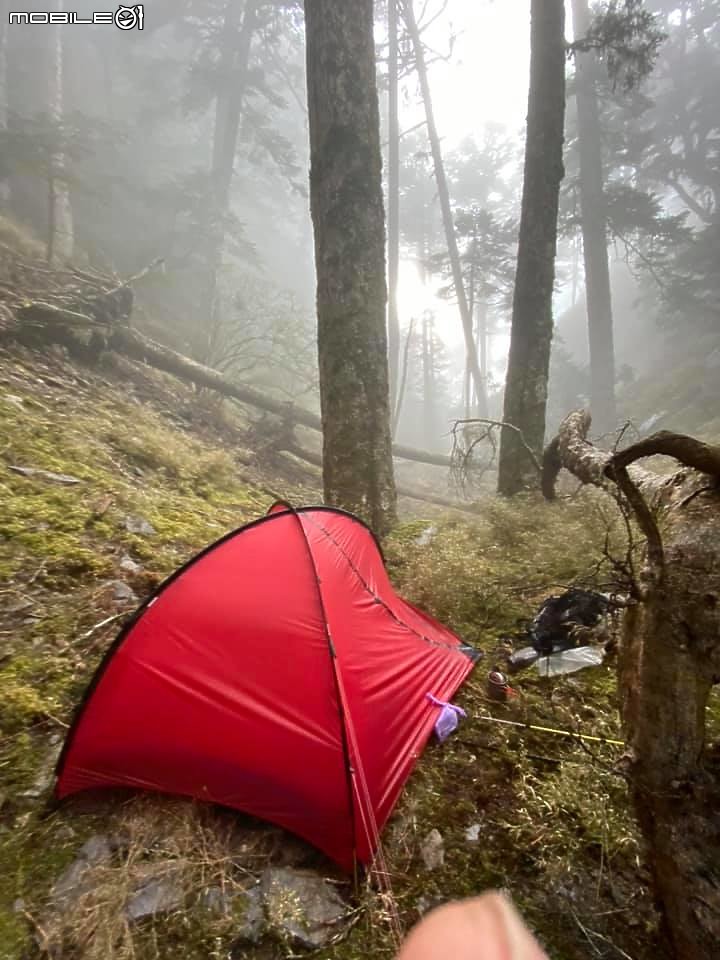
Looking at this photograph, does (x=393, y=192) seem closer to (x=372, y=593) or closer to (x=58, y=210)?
(x=58, y=210)

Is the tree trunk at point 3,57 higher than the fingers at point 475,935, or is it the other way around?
the tree trunk at point 3,57

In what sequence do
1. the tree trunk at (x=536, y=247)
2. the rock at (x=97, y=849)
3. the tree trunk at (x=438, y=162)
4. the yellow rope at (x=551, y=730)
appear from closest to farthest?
the rock at (x=97, y=849)
the yellow rope at (x=551, y=730)
the tree trunk at (x=536, y=247)
the tree trunk at (x=438, y=162)

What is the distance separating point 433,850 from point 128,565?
9.52 feet

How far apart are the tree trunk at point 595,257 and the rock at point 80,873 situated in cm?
1360

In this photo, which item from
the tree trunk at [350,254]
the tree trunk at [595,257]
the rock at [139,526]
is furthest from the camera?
the tree trunk at [595,257]

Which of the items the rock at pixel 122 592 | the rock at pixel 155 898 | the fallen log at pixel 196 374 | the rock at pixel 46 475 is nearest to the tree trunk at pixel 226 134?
the fallen log at pixel 196 374

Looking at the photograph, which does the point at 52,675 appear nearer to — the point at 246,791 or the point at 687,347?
the point at 246,791

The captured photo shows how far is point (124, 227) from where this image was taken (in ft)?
55.5

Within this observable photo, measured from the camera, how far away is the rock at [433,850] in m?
2.01

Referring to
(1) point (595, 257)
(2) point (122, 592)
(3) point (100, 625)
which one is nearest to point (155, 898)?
(3) point (100, 625)

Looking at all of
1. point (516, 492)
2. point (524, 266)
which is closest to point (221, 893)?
point (516, 492)

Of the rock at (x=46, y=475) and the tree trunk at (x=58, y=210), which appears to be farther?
the tree trunk at (x=58, y=210)

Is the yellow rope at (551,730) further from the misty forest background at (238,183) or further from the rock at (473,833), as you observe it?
the misty forest background at (238,183)

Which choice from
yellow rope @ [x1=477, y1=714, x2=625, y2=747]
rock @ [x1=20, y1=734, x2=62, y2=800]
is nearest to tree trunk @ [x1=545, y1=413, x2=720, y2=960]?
yellow rope @ [x1=477, y1=714, x2=625, y2=747]
